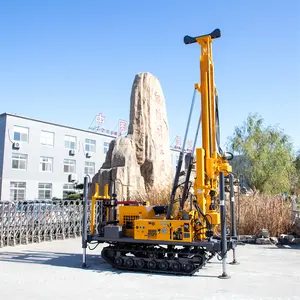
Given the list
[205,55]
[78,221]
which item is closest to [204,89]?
[205,55]

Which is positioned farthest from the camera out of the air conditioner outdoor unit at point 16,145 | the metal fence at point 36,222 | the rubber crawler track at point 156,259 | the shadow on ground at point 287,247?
the air conditioner outdoor unit at point 16,145

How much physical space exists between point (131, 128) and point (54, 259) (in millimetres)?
9971

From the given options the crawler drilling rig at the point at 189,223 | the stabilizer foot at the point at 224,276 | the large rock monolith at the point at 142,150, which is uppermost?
the large rock monolith at the point at 142,150

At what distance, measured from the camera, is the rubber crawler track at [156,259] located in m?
7.30

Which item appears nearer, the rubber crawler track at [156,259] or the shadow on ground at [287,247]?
the rubber crawler track at [156,259]

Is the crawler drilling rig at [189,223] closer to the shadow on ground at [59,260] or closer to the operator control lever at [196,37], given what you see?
the operator control lever at [196,37]

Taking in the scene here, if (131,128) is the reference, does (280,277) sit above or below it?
below

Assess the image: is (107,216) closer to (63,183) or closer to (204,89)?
(204,89)

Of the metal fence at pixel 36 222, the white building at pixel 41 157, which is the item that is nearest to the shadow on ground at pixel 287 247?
the metal fence at pixel 36 222

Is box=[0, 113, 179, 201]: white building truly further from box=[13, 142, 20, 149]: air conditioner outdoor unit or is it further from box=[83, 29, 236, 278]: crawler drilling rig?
box=[83, 29, 236, 278]: crawler drilling rig

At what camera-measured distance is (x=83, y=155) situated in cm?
3403

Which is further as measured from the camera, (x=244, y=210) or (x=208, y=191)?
(x=244, y=210)

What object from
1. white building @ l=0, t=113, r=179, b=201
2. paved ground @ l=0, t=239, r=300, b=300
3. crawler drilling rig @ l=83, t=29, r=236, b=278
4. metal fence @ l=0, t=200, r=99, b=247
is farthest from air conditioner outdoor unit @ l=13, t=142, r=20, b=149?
crawler drilling rig @ l=83, t=29, r=236, b=278

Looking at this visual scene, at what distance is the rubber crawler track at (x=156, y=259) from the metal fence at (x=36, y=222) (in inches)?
195
